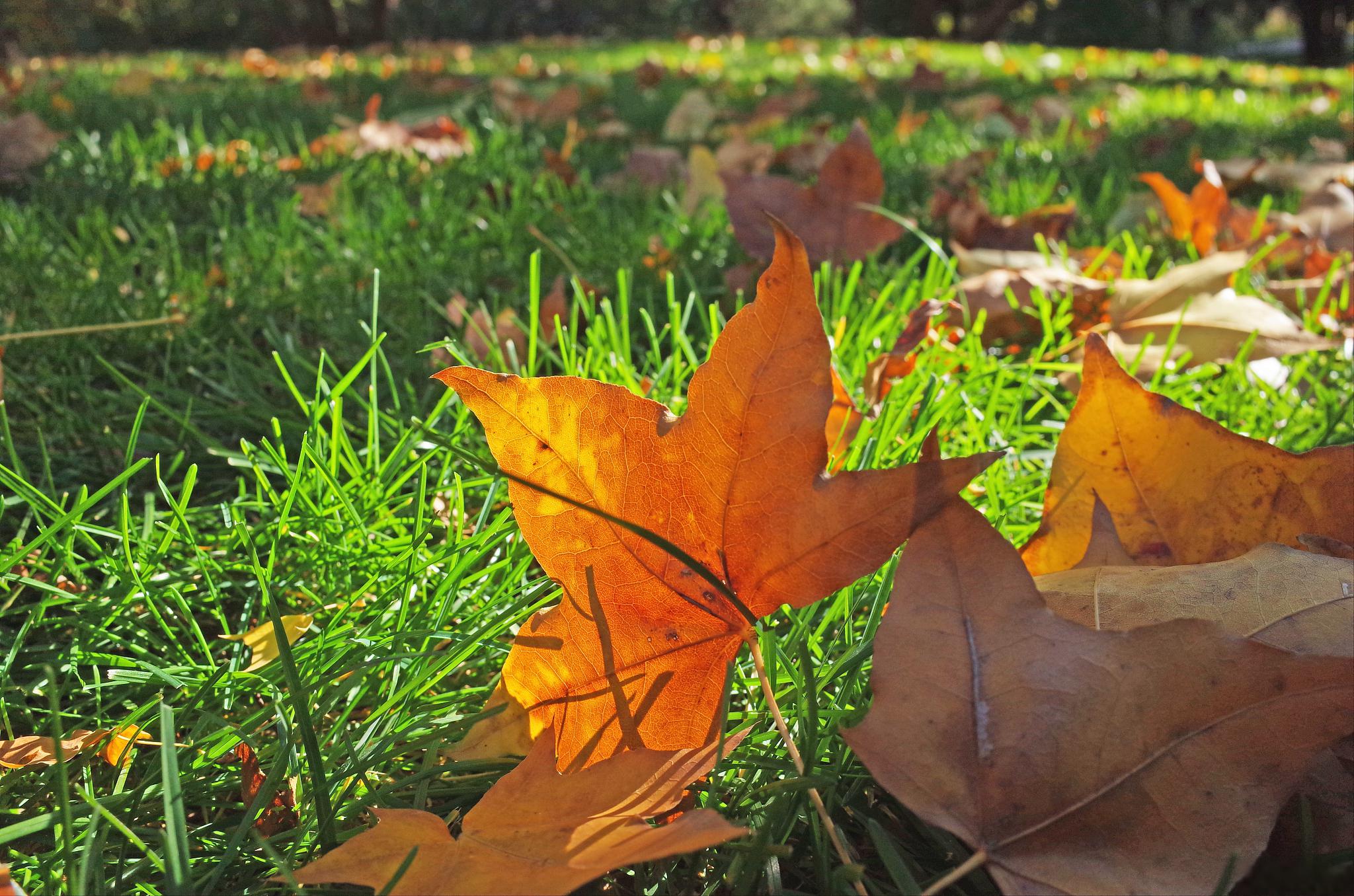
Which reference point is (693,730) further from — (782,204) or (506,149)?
(506,149)

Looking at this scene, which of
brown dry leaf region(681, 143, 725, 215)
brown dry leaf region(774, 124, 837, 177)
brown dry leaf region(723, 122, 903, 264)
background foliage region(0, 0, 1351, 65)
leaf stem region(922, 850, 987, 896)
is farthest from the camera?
background foliage region(0, 0, 1351, 65)

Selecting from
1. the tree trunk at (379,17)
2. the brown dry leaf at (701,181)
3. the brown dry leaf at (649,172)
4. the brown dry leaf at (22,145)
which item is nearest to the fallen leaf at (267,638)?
the brown dry leaf at (701,181)

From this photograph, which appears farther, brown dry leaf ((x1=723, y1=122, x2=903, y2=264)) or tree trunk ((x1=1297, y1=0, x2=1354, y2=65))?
tree trunk ((x1=1297, y1=0, x2=1354, y2=65))

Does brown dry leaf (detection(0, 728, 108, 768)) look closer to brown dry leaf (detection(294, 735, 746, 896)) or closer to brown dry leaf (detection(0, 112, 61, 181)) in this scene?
brown dry leaf (detection(294, 735, 746, 896))

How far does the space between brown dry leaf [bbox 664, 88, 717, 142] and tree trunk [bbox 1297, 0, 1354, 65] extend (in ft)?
63.6

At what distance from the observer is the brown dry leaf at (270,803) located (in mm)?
694

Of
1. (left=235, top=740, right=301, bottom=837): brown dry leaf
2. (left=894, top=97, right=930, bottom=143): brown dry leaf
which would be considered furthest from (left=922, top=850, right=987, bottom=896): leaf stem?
(left=894, top=97, right=930, bottom=143): brown dry leaf

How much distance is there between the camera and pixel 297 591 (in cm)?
96

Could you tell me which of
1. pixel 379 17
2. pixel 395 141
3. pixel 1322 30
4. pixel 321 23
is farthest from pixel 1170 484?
pixel 1322 30

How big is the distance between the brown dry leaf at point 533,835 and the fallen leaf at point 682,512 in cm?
7

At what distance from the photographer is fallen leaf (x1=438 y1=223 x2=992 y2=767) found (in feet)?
1.84

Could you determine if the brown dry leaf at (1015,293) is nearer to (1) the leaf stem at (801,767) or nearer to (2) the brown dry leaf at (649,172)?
(1) the leaf stem at (801,767)

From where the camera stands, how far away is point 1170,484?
0.77 metres

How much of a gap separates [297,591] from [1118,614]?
0.73 metres
